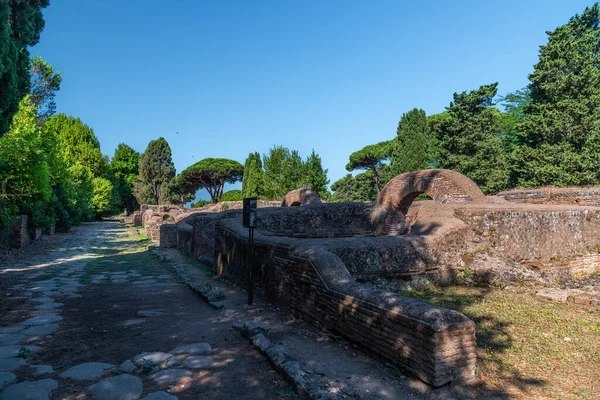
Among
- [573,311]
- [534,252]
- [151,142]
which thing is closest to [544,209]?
[534,252]

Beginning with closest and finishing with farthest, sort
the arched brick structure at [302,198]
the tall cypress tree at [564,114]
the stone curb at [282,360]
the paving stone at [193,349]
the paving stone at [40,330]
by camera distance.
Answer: the stone curb at [282,360] → the paving stone at [193,349] → the paving stone at [40,330] → the arched brick structure at [302,198] → the tall cypress tree at [564,114]

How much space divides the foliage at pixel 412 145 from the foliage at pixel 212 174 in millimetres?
26191

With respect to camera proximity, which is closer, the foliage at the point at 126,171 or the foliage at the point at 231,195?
the foliage at the point at 231,195

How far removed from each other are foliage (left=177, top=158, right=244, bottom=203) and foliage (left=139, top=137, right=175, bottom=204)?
2.36 meters

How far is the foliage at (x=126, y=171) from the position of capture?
54.4 metres

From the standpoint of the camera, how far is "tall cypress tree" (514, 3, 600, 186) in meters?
20.6

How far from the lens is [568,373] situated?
326 centimetres

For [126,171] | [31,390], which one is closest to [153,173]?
[126,171]

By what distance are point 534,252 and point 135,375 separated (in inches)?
276

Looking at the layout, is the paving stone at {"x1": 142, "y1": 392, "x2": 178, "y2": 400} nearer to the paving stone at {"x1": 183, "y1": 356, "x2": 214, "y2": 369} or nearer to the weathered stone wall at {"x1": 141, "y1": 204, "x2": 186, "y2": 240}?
the paving stone at {"x1": 183, "y1": 356, "x2": 214, "y2": 369}

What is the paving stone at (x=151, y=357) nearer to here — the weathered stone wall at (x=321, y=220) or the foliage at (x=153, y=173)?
the weathered stone wall at (x=321, y=220)

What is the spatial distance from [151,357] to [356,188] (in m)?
40.4

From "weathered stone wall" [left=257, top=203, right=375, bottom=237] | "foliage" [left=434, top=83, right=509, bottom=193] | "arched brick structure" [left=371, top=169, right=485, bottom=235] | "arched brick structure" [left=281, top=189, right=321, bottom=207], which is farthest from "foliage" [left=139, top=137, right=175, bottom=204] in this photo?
"arched brick structure" [left=371, top=169, right=485, bottom=235]

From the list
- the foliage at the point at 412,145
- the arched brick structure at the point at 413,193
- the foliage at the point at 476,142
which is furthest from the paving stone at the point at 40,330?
the foliage at the point at 412,145
